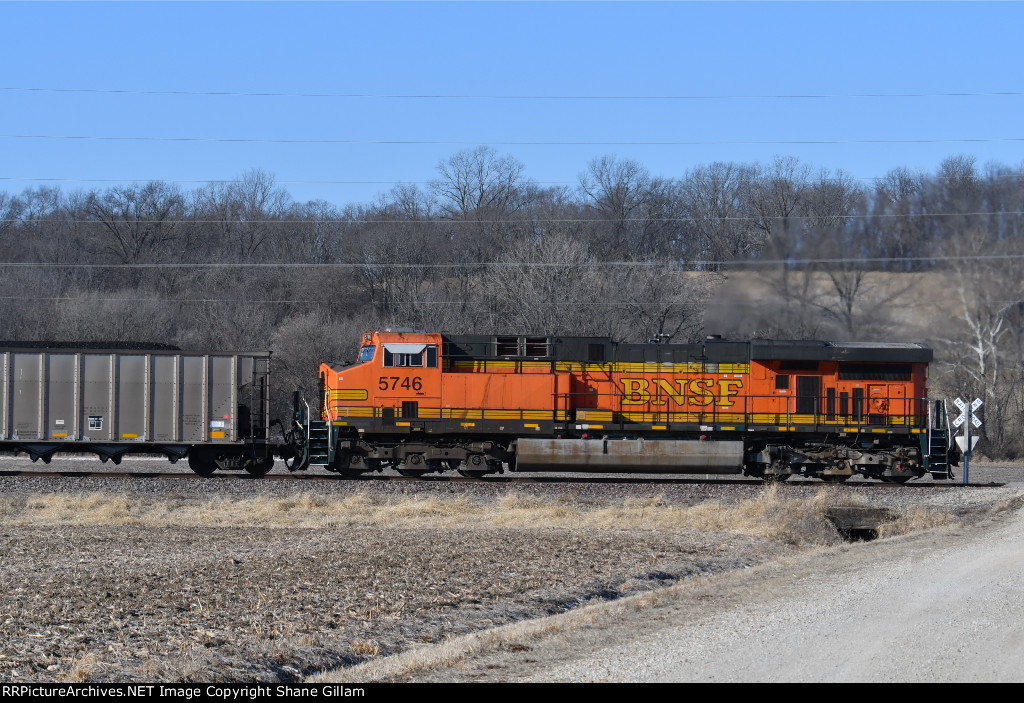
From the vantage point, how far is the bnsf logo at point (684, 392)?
24203 millimetres

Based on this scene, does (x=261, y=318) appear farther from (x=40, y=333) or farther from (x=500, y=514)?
(x=500, y=514)

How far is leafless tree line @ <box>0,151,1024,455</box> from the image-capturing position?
2286cm

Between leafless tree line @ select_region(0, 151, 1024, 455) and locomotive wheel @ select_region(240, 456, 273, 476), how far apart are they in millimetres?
10469

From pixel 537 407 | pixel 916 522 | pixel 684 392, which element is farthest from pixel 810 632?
pixel 684 392

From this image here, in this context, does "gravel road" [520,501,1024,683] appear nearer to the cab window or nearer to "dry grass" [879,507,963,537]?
"dry grass" [879,507,963,537]

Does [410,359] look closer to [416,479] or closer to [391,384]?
[391,384]

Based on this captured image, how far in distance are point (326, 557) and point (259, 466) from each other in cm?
1315

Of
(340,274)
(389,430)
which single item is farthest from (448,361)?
(340,274)

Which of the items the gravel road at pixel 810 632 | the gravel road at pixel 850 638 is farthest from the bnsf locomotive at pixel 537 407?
the gravel road at pixel 850 638

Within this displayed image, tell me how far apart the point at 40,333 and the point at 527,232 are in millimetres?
23830

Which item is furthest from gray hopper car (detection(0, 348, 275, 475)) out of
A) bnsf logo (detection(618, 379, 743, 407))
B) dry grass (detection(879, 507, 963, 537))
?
dry grass (detection(879, 507, 963, 537))

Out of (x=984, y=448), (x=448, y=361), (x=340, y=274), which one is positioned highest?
(x=340, y=274)

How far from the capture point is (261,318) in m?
47.4

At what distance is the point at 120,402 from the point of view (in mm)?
24172
